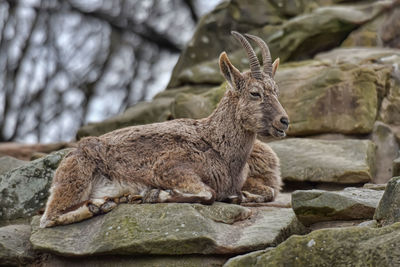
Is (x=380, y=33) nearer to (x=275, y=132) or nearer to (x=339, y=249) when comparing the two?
(x=275, y=132)

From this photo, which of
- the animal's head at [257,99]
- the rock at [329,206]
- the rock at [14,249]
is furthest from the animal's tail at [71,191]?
the rock at [329,206]

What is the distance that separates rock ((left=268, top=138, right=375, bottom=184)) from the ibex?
1.34m

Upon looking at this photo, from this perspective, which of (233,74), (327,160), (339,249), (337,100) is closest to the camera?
(339,249)

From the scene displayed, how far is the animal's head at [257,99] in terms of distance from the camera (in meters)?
7.47

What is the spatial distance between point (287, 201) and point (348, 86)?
2.95 metres

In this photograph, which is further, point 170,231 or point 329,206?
point 329,206

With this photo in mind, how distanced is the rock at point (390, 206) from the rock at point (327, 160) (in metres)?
2.87

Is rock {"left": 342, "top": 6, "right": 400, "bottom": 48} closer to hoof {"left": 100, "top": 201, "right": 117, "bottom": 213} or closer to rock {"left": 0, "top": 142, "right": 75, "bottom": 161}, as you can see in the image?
rock {"left": 0, "top": 142, "right": 75, "bottom": 161}

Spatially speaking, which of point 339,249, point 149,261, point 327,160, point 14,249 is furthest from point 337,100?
point 339,249

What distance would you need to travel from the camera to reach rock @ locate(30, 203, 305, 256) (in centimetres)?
652

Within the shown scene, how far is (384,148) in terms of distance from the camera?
33.1ft

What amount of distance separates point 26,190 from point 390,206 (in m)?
4.05

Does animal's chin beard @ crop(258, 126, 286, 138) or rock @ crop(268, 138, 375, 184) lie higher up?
animal's chin beard @ crop(258, 126, 286, 138)

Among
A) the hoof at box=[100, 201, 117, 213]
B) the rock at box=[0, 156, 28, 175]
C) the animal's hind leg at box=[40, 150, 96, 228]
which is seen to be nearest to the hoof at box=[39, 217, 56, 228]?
the animal's hind leg at box=[40, 150, 96, 228]
